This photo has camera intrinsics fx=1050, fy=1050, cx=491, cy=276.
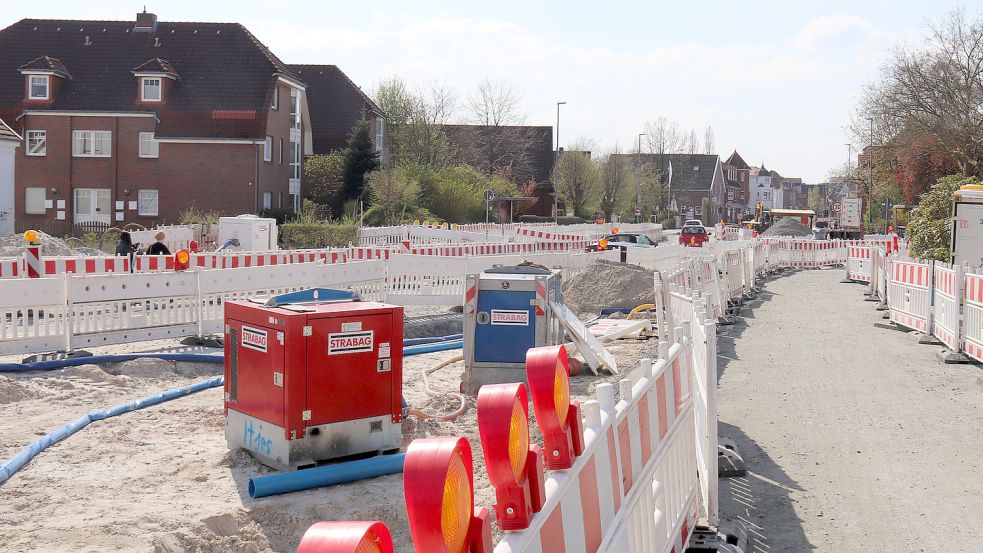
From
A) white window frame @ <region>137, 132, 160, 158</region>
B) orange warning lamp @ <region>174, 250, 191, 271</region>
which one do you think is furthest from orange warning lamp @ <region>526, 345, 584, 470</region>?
white window frame @ <region>137, 132, 160, 158</region>

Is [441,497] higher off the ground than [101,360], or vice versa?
[441,497]

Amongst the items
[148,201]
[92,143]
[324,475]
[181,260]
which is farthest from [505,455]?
[92,143]

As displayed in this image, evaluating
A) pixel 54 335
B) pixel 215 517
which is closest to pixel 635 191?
pixel 54 335

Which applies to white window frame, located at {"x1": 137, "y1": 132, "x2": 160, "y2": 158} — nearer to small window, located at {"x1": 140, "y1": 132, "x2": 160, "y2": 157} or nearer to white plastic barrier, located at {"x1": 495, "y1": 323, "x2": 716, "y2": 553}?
small window, located at {"x1": 140, "y1": 132, "x2": 160, "y2": 157}

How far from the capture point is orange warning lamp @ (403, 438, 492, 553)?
7.81ft

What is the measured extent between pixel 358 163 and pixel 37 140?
53.2 feet

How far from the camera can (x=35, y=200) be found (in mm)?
52438

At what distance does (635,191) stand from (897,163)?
4150 cm

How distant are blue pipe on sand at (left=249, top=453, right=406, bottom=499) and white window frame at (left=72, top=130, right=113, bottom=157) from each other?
4816 centimetres

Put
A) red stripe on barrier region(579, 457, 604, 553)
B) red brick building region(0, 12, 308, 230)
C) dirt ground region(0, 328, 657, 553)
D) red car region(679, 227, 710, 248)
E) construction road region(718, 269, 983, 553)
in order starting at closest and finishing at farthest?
red stripe on barrier region(579, 457, 604, 553) < dirt ground region(0, 328, 657, 553) < construction road region(718, 269, 983, 553) < red brick building region(0, 12, 308, 230) < red car region(679, 227, 710, 248)

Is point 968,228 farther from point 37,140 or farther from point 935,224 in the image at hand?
point 37,140

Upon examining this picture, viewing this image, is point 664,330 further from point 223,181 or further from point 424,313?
point 223,181

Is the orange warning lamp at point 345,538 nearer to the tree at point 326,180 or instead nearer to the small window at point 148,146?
the small window at point 148,146

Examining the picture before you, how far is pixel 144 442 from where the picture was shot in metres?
9.48
